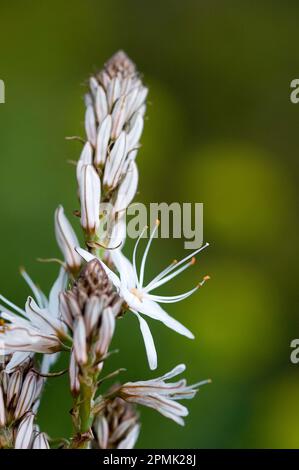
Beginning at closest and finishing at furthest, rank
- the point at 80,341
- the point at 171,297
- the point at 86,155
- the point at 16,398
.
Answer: the point at 80,341 → the point at 16,398 → the point at 86,155 → the point at 171,297

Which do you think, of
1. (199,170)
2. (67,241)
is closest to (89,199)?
(67,241)

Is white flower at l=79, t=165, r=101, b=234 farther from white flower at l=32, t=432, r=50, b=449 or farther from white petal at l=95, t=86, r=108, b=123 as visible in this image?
white flower at l=32, t=432, r=50, b=449

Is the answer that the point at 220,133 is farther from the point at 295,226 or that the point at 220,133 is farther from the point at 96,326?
the point at 96,326

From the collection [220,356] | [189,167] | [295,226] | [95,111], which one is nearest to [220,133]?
[189,167]

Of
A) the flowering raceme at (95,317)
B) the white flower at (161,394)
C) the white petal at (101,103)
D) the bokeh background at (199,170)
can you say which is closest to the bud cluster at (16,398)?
the flowering raceme at (95,317)
